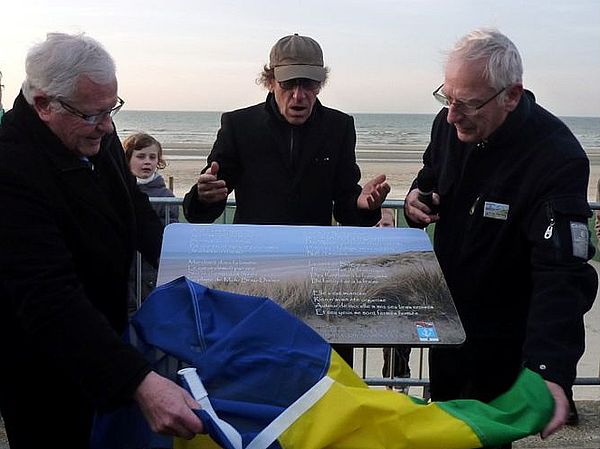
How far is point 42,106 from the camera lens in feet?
7.42

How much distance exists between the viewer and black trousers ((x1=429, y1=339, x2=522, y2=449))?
9.61 feet

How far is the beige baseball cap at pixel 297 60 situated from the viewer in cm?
362

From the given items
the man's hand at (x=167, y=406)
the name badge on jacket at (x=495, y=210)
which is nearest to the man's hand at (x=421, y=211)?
the name badge on jacket at (x=495, y=210)

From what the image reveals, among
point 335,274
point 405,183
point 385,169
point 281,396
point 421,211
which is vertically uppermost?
point 421,211

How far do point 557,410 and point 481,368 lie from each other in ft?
2.78

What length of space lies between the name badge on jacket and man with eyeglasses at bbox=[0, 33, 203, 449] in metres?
1.25

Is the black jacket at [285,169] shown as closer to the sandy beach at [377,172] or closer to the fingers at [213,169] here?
the fingers at [213,169]

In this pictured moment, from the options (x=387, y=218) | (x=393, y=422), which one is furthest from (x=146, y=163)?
(x=393, y=422)

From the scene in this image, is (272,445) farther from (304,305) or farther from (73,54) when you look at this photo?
(73,54)

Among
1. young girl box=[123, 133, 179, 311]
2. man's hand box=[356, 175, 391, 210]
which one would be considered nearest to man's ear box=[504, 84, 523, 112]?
man's hand box=[356, 175, 391, 210]

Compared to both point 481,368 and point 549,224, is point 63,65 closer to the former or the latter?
point 549,224

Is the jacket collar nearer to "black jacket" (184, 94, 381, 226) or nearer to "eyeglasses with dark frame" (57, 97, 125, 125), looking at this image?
"black jacket" (184, 94, 381, 226)

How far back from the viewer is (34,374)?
2430mm

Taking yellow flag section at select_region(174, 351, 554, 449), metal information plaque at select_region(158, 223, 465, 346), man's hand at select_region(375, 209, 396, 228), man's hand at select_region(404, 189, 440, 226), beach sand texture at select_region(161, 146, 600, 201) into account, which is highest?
man's hand at select_region(404, 189, 440, 226)
